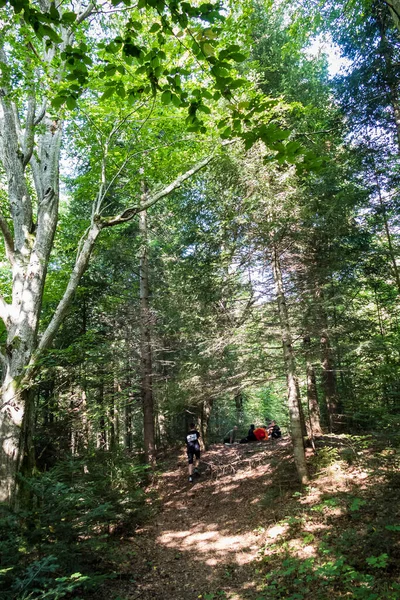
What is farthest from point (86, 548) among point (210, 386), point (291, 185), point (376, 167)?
point (376, 167)

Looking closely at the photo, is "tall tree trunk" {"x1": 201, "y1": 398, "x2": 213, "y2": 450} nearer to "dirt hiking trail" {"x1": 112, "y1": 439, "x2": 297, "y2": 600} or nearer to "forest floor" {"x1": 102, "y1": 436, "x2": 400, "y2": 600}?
"dirt hiking trail" {"x1": 112, "y1": 439, "x2": 297, "y2": 600}

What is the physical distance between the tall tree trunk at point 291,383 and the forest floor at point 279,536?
49 centimetres

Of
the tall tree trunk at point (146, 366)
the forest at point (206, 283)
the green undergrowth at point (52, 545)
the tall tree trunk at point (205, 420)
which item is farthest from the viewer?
the tall tree trunk at point (205, 420)

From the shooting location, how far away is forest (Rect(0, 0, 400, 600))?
4.01 metres

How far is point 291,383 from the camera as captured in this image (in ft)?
27.9

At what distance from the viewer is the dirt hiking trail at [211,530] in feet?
18.3

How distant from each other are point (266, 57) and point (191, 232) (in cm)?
630

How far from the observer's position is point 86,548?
16.2 feet

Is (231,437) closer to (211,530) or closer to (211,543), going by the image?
(211,530)

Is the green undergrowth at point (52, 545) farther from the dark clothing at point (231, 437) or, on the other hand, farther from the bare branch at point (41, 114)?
the dark clothing at point (231, 437)

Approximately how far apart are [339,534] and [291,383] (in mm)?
3310

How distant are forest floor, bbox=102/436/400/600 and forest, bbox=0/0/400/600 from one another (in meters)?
0.05

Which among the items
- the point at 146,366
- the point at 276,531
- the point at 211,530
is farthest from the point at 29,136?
the point at 211,530

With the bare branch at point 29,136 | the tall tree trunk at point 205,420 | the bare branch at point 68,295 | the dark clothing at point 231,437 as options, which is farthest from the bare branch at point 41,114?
the dark clothing at point 231,437
